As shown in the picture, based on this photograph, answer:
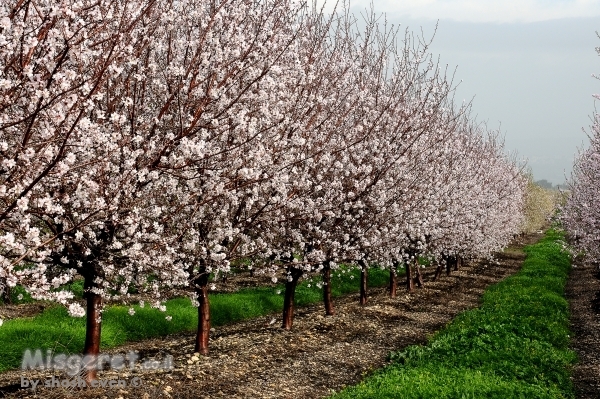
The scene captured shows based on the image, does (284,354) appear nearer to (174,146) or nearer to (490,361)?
(490,361)

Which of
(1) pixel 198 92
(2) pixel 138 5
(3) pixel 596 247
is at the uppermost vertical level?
(2) pixel 138 5

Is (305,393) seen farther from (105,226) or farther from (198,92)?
(198,92)

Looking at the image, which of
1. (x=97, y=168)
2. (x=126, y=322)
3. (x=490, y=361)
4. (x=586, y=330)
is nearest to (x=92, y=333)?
(x=97, y=168)

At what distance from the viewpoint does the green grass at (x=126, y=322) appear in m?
13.8

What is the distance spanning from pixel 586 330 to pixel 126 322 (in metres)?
15.1

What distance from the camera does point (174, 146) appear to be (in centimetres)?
852

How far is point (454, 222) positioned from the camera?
2564 centimetres

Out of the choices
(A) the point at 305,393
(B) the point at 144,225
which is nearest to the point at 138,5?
(B) the point at 144,225

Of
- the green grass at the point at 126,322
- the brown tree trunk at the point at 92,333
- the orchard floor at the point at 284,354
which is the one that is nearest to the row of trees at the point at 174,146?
the brown tree trunk at the point at 92,333

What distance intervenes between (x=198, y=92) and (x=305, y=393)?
250 inches

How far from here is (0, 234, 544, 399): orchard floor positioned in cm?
1065

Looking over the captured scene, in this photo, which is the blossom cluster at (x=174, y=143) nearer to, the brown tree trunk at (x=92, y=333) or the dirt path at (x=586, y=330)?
the brown tree trunk at (x=92, y=333)

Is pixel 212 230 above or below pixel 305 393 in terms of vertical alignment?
above

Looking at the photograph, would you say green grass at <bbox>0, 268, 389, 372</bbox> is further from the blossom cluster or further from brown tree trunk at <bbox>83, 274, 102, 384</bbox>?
the blossom cluster
